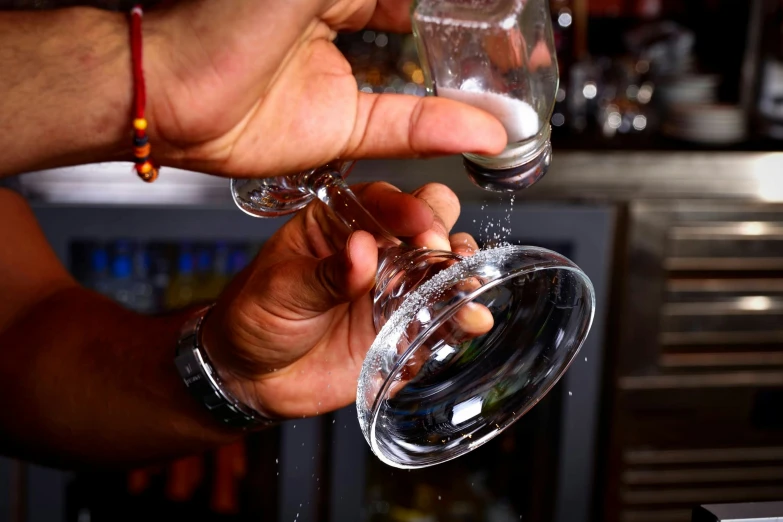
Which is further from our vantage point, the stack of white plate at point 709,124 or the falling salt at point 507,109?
the stack of white plate at point 709,124

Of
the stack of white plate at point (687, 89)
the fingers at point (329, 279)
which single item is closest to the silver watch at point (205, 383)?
the fingers at point (329, 279)

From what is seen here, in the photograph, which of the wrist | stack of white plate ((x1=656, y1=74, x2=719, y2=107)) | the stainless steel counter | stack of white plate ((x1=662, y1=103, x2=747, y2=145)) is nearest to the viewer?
the wrist

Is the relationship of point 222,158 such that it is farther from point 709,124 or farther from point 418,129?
point 709,124

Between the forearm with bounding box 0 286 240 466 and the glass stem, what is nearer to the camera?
the glass stem

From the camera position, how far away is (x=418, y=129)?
678 mm

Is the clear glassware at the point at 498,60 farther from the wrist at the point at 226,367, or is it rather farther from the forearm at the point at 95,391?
the forearm at the point at 95,391

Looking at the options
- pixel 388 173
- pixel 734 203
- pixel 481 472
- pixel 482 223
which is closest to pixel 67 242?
pixel 388 173

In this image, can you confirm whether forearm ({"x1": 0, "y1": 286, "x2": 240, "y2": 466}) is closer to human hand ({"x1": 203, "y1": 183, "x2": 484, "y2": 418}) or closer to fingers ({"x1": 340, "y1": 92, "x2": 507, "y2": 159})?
human hand ({"x1": 203, "y1": 183, "x2": 484, "y2": 418})

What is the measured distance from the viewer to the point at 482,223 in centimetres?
209

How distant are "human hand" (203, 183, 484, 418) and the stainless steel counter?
2.92 ft

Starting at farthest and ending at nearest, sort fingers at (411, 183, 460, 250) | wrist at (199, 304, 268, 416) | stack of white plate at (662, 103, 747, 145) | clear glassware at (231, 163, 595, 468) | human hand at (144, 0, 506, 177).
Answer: stack of white plate at (662, 103, 747, 145) → wrist at (199, 304, 268, 416) → fingers at (411, 183, 460, 250) → clear glassware at (231, 163, 595, 468) → human hand at (144, 0, 506, 177)

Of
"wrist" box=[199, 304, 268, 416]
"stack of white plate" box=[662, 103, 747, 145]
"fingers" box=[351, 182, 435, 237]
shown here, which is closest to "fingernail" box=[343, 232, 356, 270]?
"fingers" box=[351, 182, 435, 237]

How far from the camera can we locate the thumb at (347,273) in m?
0.73

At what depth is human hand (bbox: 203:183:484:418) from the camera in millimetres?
839
